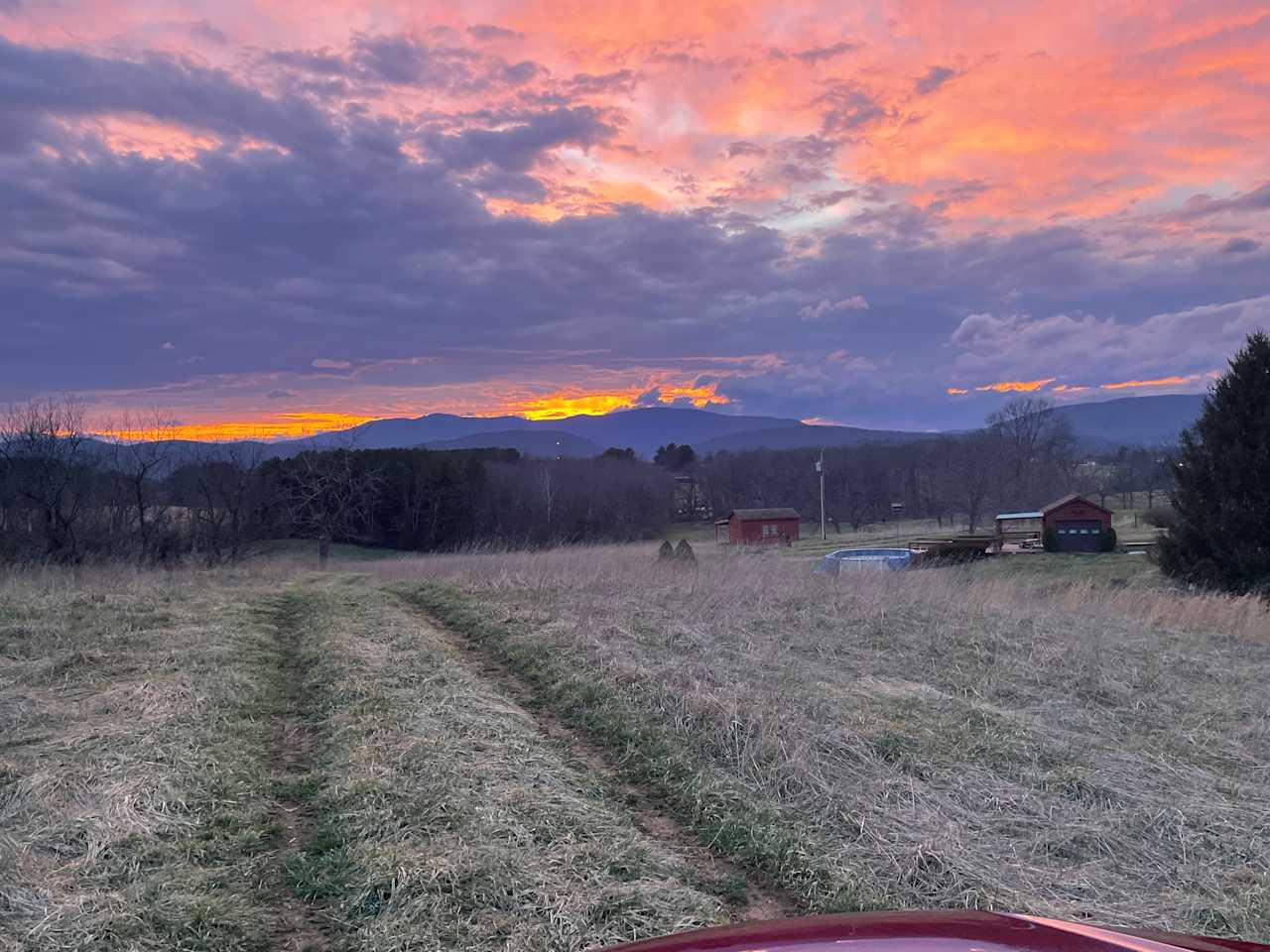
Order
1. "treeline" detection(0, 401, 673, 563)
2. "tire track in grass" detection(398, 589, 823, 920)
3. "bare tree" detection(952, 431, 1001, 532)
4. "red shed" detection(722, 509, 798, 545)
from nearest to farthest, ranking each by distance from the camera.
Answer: "tire track in grass" detection(398, 589, 823, 920) < "treeline" detection(0, 401, 673, 563) < "red shed" detection(722, 509, 798, 545) < "bare tree" detection(952, 431, 1001, 532)

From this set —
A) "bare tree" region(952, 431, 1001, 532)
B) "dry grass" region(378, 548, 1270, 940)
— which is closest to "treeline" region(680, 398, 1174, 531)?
"bare tree" region(952, 431, 1001, 532)

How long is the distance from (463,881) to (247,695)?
421 centimetres

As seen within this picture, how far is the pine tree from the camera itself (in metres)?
22.5

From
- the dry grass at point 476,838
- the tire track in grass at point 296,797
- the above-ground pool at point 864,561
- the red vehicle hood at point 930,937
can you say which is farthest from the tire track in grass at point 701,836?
the above-ground pool at point 864,561

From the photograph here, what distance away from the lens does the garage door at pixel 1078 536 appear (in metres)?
36.8

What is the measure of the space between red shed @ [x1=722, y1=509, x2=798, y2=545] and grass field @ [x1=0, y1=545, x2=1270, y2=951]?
125 feet

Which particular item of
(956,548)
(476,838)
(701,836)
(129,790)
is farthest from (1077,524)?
(129,790)

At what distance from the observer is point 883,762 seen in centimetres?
618

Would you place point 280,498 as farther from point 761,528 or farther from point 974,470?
point 974,470

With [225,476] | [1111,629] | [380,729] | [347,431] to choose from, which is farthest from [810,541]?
[380,729]

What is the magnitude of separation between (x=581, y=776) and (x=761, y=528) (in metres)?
45.1

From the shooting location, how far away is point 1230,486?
75.3ft

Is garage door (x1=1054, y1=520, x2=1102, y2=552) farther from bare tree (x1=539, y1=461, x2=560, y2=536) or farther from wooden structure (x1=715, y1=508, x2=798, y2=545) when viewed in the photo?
bare tree (x1=539, y1=461, x2=560, y2=536)

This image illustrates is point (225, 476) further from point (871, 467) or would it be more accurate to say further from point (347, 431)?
point (871, 467)
